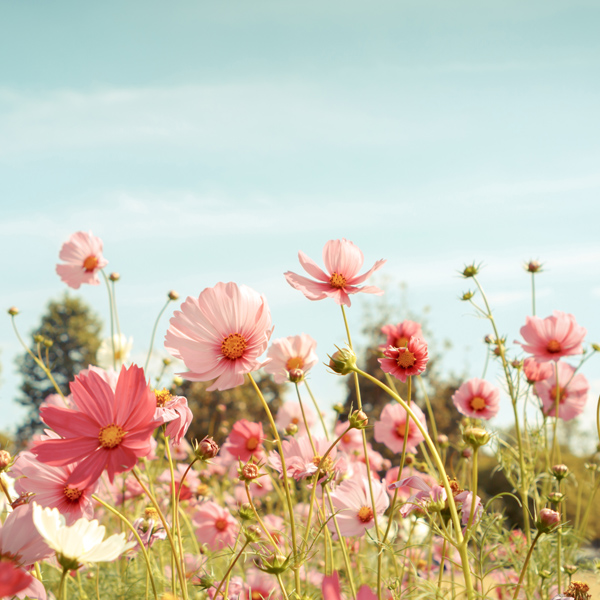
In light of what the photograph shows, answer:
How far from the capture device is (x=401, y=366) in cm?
97

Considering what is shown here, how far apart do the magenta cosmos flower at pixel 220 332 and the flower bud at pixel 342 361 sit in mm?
97

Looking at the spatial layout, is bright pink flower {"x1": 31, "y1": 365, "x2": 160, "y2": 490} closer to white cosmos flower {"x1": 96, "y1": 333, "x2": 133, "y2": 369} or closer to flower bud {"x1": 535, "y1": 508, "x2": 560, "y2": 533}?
flower bud {"x1": 535, "y1": 508, "x2": 560, "y2": 533}

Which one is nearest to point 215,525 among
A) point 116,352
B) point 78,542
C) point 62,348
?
point 116,352

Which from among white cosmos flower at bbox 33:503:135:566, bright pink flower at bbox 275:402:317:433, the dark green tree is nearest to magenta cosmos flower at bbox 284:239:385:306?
white cosmos flower at bbox 33:503:135:566

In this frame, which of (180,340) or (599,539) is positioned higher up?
(180,340)

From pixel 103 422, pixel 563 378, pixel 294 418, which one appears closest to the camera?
pixel 103 422

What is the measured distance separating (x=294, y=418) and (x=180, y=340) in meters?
1.42

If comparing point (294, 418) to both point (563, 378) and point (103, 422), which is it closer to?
point (563, 378)

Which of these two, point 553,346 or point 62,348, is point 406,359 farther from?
point 62,348

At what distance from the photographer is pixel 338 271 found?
3.72 feet

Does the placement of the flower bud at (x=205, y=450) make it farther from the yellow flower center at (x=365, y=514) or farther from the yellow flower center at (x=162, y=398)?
the yellow flower center at (x=365, y=514)

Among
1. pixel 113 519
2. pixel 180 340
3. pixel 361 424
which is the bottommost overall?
pixel 113 519

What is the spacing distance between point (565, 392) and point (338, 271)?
48.9 inches

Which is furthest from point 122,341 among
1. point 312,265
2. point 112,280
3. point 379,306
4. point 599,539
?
point 379,306
